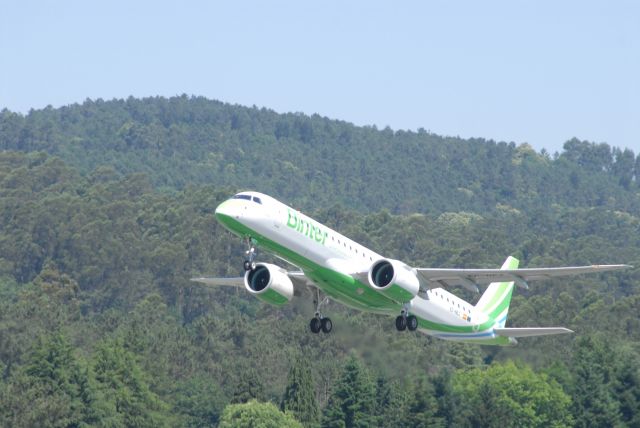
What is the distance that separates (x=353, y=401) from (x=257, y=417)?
6.96 metres

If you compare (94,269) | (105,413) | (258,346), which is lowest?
(105,413)

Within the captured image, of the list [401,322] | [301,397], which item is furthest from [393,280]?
[301,397]


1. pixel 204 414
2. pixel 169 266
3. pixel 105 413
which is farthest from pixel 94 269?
pixel 105 413

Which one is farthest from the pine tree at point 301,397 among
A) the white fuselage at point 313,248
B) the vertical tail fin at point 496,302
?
the white fuselage at point 313,248

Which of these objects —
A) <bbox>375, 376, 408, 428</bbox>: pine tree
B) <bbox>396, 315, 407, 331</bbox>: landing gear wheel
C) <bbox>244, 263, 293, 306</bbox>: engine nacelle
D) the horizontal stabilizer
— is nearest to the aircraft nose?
<bbox>244, 263, 293, 306</bbox>: engine nacelle

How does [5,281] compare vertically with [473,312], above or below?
above

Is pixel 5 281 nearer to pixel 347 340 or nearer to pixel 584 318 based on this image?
pixel 584 318

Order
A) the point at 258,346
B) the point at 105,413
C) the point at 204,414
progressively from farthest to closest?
the point at 258,346, the point at 204,414, the point at 105,413

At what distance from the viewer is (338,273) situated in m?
52.5

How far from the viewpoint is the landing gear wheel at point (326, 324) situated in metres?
56.1

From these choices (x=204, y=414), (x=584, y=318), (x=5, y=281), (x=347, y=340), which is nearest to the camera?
(x=347, y=340)

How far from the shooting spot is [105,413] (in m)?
100

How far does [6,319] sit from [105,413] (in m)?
35.9

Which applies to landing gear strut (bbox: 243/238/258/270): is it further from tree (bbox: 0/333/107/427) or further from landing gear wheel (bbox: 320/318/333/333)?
tree (bbox: 0/333/107/427)
